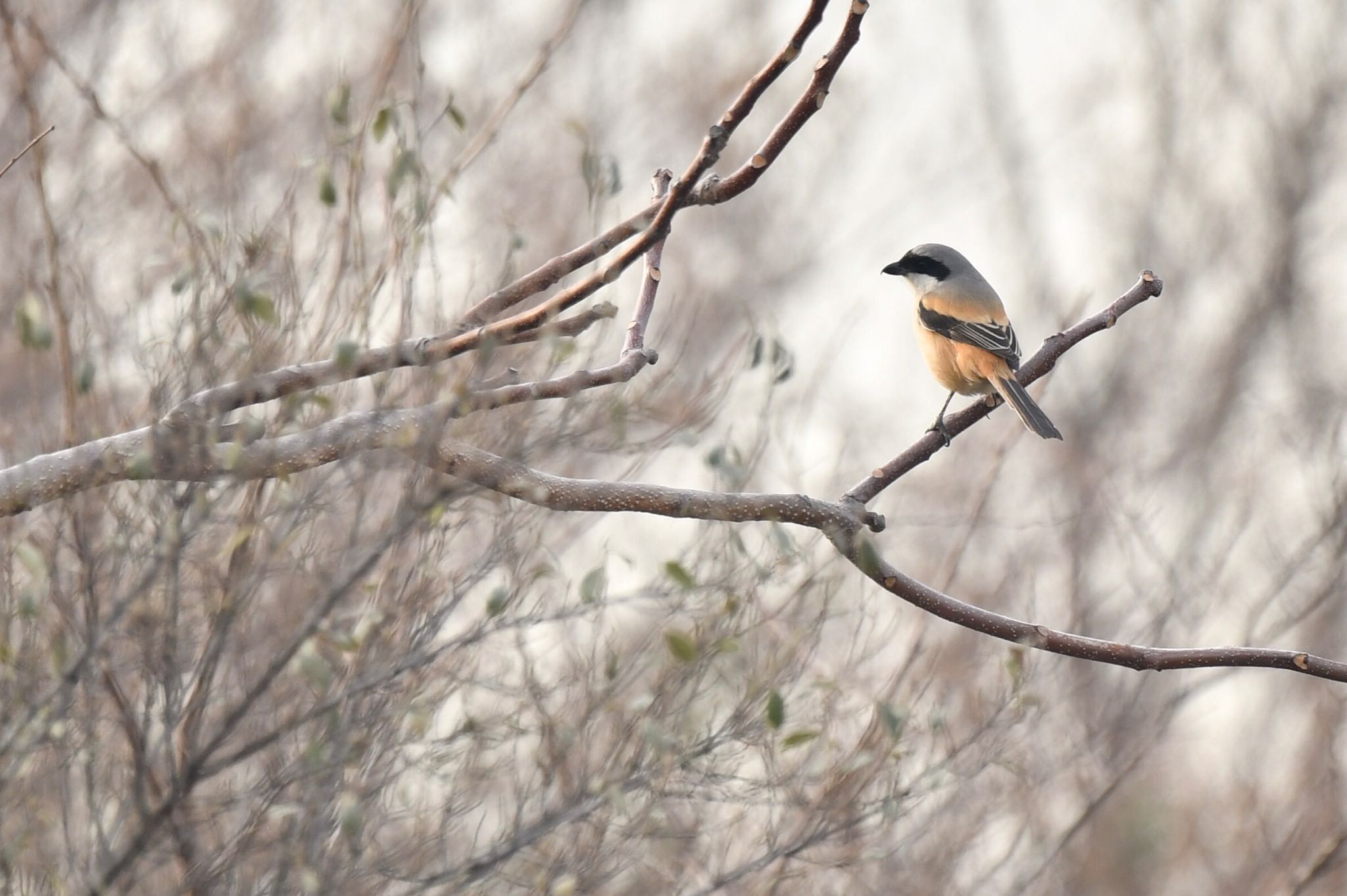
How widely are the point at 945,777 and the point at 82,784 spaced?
2.89 m

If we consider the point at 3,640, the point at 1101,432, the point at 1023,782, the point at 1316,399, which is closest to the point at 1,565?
the point at 3,640

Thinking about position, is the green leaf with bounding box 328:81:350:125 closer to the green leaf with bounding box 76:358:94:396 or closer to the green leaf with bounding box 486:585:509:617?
the green leaf with bounding box 76:358:94:396

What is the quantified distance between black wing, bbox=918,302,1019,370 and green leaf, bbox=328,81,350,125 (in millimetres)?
2905

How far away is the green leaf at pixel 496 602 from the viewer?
373cm

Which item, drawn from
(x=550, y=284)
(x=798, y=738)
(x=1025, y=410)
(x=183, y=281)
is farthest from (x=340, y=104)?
(x=1025, y=410)

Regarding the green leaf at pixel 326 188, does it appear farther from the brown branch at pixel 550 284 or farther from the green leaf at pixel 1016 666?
the green leaf at pixel 1016 666

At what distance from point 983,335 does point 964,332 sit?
0.32ft

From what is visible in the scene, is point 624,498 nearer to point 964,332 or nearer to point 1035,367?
point 1035,367

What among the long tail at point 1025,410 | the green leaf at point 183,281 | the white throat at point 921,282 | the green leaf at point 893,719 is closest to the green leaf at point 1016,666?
the green leaf at point 893,719

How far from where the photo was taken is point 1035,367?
11.9ft

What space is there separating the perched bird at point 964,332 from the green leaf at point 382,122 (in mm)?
2298

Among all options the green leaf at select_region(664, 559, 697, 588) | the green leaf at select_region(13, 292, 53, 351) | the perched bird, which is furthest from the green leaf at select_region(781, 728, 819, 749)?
the green leaf at select_region(13, 292, 53, 351)

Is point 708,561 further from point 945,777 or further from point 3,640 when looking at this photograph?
point 3,640

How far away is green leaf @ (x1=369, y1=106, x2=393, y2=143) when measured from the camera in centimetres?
340
